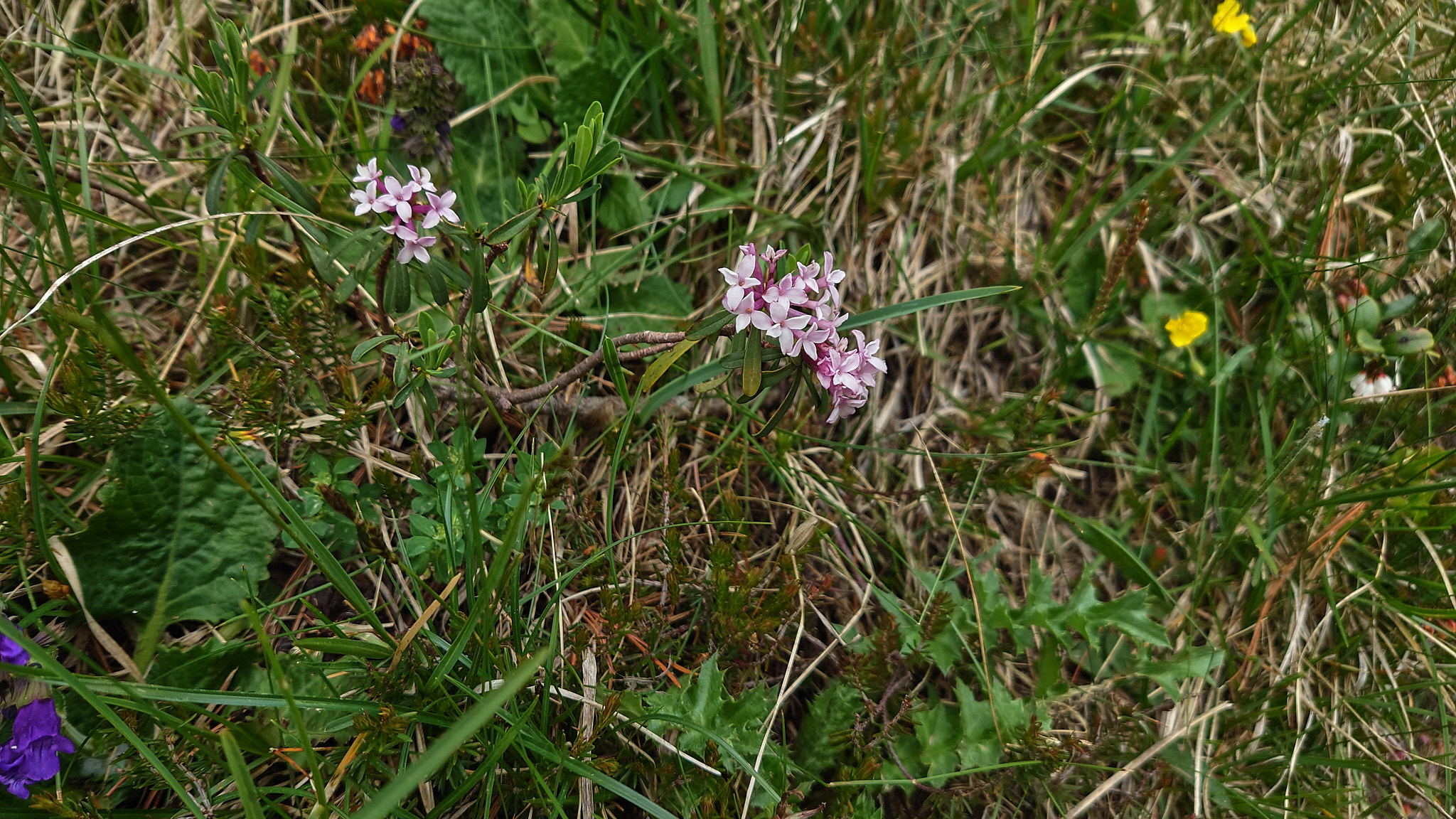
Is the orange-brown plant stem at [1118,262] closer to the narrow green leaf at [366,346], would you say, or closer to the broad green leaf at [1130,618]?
the broad green leaf at [1130,618]

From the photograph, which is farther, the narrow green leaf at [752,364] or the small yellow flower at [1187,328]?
Result: the small yellow flower at [1187,328]

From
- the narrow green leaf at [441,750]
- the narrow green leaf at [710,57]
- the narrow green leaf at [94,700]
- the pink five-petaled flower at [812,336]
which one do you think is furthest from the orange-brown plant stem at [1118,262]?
the narrow green leaf at [94,700]

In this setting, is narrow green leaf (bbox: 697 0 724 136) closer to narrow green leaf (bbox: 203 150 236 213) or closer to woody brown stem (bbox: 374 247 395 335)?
woody brown stem (bbox: 374 247 395 335)

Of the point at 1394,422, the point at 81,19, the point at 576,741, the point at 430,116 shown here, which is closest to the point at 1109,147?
the point at 1394,422

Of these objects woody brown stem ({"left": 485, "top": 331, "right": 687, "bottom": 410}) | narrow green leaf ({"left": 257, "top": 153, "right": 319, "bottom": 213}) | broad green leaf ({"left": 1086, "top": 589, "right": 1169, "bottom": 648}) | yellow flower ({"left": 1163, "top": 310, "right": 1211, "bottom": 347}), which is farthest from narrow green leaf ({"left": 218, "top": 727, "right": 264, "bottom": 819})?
yellow flower ({"left": 1163, "top": 310, "right": 1211, "bottom": 347})

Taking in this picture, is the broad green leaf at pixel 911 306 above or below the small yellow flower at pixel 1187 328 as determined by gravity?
above

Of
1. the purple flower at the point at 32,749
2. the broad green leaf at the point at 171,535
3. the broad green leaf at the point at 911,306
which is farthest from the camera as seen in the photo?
the broad green leaf at the point at 911,306

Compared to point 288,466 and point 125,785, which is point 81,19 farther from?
point 125,785

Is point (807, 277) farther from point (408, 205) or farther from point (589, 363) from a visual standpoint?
point (408, 205)
